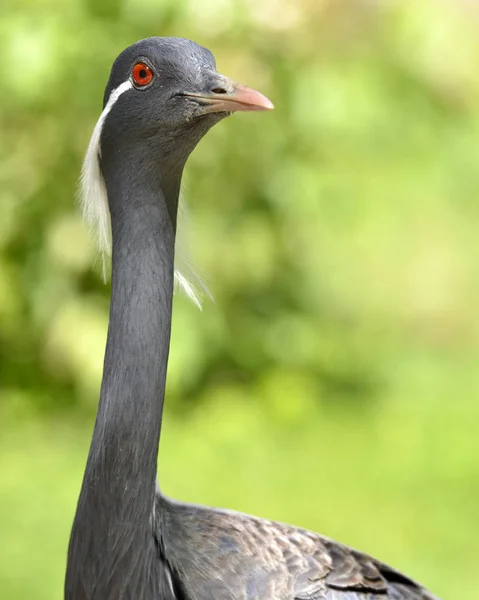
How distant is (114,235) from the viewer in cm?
245

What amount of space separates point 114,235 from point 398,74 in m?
5.78

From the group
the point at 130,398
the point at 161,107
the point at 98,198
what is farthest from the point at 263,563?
the point at 161,107

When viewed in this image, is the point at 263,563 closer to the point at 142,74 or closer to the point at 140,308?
the point at 140,308

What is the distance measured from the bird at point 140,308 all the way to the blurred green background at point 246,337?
2.10m

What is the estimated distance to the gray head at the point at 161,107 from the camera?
2.28 m

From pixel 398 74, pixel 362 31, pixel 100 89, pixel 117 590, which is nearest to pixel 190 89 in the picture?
pixel 117 590

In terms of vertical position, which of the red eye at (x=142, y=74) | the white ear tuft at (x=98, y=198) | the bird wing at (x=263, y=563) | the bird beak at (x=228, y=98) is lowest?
the bird wing at (x=263, y=563)

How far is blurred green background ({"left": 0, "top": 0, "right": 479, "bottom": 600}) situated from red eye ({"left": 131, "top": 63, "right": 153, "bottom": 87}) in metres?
2.30

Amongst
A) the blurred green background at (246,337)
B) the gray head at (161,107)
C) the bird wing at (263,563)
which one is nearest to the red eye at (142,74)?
the gray head at (161,107)

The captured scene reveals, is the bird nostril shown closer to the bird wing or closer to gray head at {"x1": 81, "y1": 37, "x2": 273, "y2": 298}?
gray head at {"x1": 81, "y1": 37, "x2": 273, "y2": 298}

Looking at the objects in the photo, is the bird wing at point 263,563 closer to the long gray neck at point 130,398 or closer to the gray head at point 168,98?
the long gray neck at point 130,398

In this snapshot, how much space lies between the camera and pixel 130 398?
2344 millimetres

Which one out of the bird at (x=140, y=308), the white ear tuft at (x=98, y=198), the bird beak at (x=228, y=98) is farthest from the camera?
the white ear tuft at (x=98, y=198)

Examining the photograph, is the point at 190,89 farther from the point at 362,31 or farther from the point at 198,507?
the point at 362,31
